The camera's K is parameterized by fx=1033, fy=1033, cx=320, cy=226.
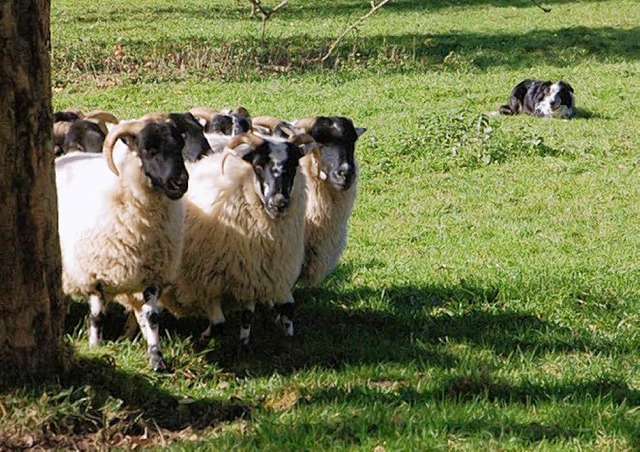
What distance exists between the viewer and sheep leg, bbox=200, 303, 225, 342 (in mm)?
7090

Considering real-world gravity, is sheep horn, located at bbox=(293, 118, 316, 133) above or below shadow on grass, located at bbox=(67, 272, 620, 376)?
above

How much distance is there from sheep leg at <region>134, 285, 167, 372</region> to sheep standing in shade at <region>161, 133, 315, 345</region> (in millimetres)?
575

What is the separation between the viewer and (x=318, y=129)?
7988 mm

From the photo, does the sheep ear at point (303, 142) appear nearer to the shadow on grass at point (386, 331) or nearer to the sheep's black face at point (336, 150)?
the sheep's black face at point (336, 150)

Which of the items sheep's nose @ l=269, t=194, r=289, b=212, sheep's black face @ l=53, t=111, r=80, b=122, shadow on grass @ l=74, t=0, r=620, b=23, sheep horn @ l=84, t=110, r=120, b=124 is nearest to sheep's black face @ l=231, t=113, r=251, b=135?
sheep horn @ l=84, t=110, r=120, b=124

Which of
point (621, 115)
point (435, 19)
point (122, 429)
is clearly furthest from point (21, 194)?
point (435, 19)

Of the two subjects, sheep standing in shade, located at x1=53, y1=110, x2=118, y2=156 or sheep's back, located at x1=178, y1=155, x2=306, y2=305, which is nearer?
sheep's back, located at x1=178, y1=155, x2=306, y2=305

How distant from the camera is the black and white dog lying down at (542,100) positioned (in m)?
17.9

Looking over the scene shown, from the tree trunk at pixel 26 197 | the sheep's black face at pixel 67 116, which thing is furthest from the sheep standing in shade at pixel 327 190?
the tree trunk at pixel 26 197

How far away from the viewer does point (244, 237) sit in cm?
704

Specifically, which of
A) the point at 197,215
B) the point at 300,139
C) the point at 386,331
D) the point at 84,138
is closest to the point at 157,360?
the point at 197,215

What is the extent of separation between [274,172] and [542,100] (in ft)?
40.4

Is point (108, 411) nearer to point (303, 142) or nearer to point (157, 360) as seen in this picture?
point (157, 360)

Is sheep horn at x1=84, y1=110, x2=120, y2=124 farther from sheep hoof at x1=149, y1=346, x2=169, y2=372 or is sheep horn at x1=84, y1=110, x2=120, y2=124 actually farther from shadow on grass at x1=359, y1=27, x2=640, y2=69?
shadow on grass at x1=359, y1=27, x2=640, y2=69
